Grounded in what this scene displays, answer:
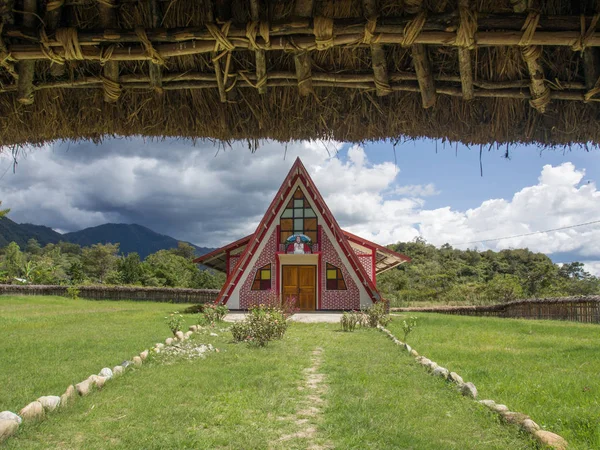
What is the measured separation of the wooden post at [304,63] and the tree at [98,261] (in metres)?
46.5

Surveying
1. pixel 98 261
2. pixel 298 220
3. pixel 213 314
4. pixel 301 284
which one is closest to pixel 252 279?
pixel 301 284

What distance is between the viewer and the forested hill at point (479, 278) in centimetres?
3097

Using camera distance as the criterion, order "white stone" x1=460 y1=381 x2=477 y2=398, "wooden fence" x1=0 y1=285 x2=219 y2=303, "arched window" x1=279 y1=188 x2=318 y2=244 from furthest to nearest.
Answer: "wooden fence" x1=0 y1=285 x2=219 y2=303, "arched window" x1=279 y1=188 x2=318 y2=244, "white stone" x1=460 y1=381 x2=477 y2=398

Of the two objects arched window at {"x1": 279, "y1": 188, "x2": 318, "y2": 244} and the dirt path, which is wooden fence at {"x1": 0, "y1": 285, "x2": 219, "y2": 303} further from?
the dirt path

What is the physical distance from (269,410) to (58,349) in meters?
5.56

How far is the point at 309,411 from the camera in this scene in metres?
5.02

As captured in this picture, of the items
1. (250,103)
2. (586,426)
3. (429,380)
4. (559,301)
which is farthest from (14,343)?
(559,301)

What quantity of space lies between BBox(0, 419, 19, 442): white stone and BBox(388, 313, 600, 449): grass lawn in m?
4.64

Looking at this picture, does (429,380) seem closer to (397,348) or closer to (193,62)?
(397,348)

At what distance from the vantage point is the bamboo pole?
2793 mm

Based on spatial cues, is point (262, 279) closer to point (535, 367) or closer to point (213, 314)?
point (213, 314)

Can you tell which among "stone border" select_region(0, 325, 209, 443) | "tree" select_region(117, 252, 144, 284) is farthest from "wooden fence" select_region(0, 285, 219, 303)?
"stone border" select_region(0, 325, 209, 443)

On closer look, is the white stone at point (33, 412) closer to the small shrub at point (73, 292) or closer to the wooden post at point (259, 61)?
the wooden post at point (259, 61)

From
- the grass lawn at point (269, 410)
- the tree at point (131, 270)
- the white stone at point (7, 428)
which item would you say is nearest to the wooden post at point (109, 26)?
the grass lawn at point (269, 410)
